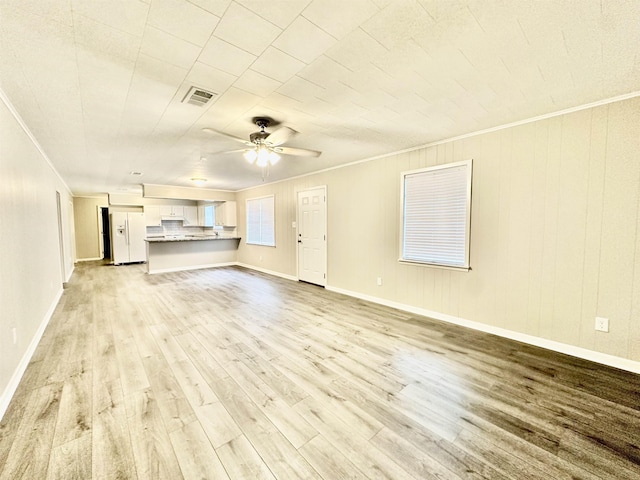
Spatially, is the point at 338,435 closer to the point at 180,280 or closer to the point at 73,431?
the point at 73,431

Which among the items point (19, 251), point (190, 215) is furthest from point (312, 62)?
point (190, 215)

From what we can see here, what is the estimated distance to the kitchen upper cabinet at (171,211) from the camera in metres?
9.32

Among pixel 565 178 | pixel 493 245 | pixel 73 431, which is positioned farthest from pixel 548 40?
pixel 73 431

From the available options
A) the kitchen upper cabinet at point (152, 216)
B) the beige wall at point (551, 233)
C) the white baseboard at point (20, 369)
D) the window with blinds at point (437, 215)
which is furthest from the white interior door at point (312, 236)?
the kitchen upper cabinet at point (152, 216)

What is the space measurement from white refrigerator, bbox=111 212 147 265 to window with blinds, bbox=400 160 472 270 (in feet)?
27.9

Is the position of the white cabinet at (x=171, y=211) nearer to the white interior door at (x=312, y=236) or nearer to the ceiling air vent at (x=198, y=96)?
the white interior door at (x=312, y=236)

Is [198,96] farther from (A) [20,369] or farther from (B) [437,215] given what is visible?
(B) [437,215]

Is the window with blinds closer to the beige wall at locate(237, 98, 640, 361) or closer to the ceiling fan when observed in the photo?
the beige wall at locate(237, 98, 640, 361)

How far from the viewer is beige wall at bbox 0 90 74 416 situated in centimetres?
207

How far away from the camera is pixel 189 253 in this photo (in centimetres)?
777

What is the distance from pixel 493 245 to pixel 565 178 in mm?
958

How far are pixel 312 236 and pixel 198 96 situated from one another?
3798mm

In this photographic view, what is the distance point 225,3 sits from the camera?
1.36 m

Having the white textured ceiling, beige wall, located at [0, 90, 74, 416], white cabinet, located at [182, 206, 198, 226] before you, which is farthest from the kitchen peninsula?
the white textured ceiling
